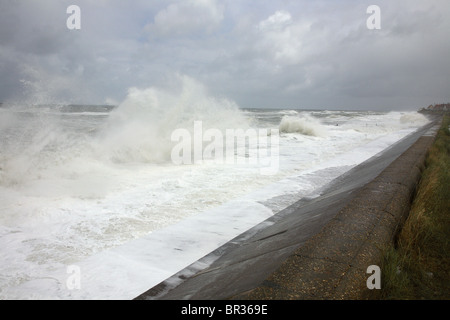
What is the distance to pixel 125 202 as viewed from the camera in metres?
5.09

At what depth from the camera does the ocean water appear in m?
2.89

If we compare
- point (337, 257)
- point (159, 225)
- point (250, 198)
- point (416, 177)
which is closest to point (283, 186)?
point (250, 198)

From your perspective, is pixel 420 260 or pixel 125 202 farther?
pixel 125 202

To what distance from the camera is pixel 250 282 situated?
1977 millimetres

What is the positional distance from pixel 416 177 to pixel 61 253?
5316 millimetres

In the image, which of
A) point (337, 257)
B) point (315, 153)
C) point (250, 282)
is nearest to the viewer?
point (250, 282)

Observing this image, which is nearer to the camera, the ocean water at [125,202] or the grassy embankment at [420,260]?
the grassy embankment at [420,260]

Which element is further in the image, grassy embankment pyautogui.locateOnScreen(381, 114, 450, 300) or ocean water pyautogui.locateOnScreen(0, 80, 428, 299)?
ocean water pyautogui.locateOnScreen(0, 80, 428, 299)

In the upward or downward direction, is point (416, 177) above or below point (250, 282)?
above

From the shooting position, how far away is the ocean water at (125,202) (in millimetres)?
2893

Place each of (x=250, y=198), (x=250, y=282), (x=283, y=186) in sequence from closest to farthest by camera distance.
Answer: (x=250, y=282) < (x=250, y=198) < (x=283, y=186)
